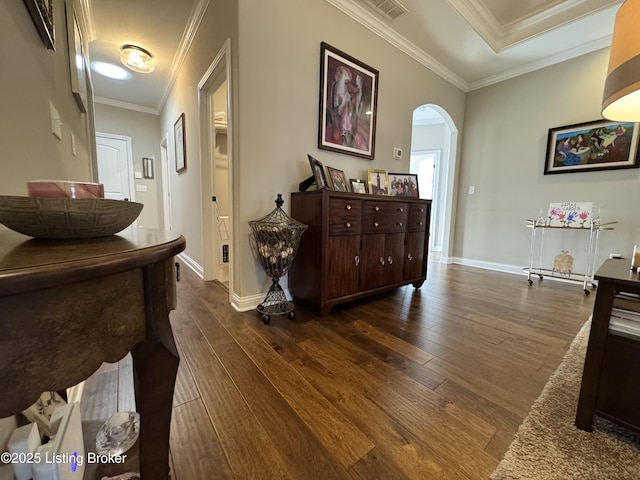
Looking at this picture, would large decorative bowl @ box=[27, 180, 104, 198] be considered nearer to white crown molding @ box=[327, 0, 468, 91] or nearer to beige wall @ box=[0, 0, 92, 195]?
beige wall @ box=[0, 0, 92, 195]

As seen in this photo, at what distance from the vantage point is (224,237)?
3.46 metres

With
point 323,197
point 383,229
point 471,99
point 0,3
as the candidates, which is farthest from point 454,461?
point 471,99

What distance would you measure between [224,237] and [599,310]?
11.3 ft

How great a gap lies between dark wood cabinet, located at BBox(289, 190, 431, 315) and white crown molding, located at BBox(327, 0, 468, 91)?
5.61ft

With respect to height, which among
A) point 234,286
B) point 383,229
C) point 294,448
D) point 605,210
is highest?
point 605,210

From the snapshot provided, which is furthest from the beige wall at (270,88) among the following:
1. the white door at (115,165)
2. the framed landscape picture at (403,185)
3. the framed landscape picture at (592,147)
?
the white door at (115,165)

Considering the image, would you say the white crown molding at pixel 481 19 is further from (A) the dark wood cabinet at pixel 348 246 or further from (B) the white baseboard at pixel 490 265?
(B) the white baseboard at pixel 490 265

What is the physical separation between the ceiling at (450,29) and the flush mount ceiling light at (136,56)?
0.06m

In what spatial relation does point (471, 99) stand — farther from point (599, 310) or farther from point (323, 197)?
point (599, 310)

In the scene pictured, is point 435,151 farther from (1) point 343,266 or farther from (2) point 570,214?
(1) point 343,266

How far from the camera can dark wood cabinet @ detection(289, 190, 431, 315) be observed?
1.83 m

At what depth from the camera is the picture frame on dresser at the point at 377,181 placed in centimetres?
254

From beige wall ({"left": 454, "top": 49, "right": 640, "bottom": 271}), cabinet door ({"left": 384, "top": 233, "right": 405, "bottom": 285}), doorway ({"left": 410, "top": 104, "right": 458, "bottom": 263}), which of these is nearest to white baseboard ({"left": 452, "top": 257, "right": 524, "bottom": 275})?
beige wall ({"left": 454, "top": 49, "right": 640, "bottom": 271})

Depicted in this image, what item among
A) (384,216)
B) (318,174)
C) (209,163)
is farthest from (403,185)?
(209,163)
